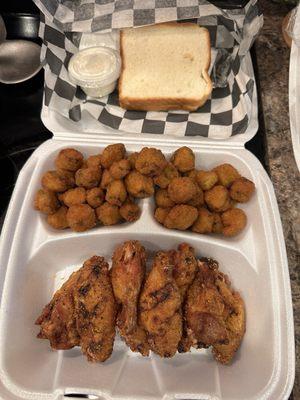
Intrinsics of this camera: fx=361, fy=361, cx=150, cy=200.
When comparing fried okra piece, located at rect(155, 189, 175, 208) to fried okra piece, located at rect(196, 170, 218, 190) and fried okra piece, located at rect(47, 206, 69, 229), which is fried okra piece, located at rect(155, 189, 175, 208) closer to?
fried okra piece, located at rect(196, 170, 218, 190)

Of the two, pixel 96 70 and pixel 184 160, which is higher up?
pixel 96 70

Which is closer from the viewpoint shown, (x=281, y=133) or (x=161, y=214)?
(x=161, y=214)

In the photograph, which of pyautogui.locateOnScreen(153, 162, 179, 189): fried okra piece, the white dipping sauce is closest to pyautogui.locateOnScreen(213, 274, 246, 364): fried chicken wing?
pyautogui.locateOnScreen(153, 162, 179, 189): fried okra piece

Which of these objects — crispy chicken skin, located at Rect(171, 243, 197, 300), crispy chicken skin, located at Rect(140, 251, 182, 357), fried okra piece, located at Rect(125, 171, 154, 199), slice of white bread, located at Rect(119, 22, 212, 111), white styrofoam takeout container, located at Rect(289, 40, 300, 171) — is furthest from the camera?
slice of white bread, located at Rect(119, 22, 212, 111)

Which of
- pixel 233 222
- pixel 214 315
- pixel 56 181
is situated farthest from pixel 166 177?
pixel 214 315

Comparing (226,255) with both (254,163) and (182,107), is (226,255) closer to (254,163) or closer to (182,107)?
(254,163)

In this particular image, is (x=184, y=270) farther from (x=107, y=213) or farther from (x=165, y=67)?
(x=165, y=67)

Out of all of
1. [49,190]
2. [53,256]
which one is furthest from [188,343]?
[49,190]

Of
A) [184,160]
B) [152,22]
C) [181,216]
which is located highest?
[152,22]
